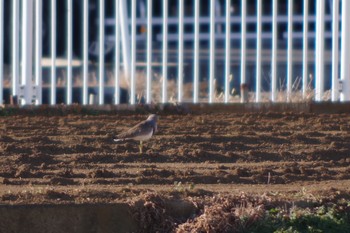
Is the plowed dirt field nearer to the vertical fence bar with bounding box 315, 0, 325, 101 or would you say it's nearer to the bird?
the bird

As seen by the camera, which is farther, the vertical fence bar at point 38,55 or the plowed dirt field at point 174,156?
the vertical fence bar at point 38,55

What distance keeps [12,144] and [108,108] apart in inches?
73.0

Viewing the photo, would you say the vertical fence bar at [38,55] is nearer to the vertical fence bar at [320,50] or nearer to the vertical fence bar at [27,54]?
the vertical fence bar at [27,54]

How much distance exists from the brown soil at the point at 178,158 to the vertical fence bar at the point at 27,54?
67 centimetres

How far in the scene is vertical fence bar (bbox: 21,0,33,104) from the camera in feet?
32.1

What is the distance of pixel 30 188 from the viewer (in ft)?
21.0

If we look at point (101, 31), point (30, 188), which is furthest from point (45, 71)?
point (30, 188)

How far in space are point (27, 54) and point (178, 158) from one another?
2.89m

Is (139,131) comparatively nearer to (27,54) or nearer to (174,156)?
(174,156)

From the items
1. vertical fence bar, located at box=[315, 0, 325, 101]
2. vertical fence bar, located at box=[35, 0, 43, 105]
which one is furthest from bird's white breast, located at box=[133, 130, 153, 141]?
vertical fence bar, located at box=[315, 0, 325, 101]

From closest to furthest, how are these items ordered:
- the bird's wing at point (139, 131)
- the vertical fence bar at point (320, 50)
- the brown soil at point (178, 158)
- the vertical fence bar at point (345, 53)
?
the brown soil at point (178, 158), the bird's wing at point (139, 131), the vertical fence bar at point (345, 53), the vertical fence bar at point (320, 50)

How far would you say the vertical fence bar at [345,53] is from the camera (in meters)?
9.77

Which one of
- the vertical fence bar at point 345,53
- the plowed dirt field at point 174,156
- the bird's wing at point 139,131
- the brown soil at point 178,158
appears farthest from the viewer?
the vertical fence bar at point 345,53

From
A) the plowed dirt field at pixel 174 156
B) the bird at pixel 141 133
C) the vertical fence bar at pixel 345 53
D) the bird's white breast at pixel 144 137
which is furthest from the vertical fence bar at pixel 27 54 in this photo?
the vertical fence bar at pixel 345 53
